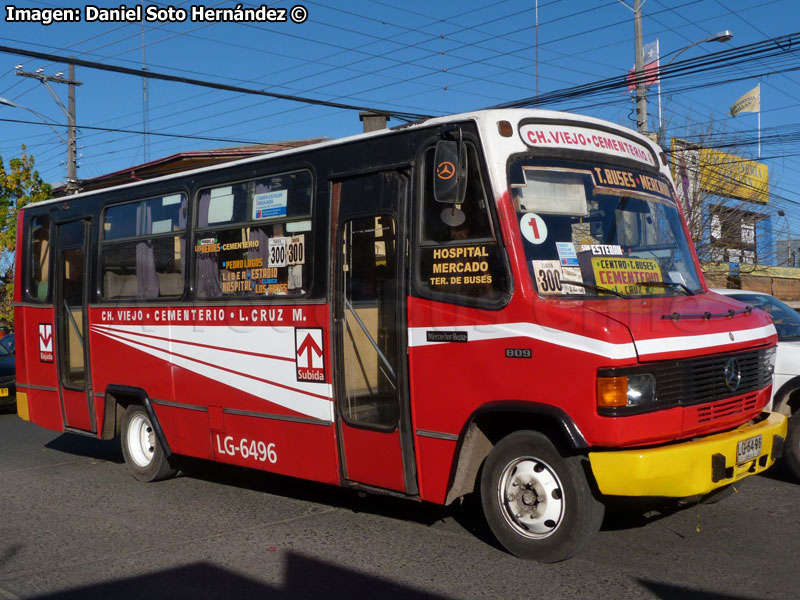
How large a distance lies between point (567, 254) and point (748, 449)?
1.77m

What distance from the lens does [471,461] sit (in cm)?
579

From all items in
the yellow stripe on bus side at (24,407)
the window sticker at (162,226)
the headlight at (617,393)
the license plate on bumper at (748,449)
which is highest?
the window sticker at (162,226)

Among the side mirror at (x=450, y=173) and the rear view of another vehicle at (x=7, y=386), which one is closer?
the side mirror at (x=450, y=173)

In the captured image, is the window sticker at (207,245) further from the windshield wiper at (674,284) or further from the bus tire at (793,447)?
the bus tire at (793,447)

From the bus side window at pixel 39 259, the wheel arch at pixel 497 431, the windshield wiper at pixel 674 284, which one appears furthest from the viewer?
the bus side window at pixel 39 259

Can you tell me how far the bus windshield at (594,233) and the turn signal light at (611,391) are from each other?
2.37 feet

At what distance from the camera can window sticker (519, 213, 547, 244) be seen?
554 centimetres

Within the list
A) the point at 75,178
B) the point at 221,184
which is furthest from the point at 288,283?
the point at 75,178

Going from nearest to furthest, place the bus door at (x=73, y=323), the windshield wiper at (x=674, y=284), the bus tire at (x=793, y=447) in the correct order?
the windshield wiper at (x=674, y=284), the bus tire at (x=793, y=447), the bus door at (x=73, y=323)

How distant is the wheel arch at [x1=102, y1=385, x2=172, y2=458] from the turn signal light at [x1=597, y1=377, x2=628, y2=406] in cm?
513

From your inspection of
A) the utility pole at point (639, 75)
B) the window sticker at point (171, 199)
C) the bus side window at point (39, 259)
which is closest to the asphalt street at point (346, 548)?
the bus side window at point (39, 259)

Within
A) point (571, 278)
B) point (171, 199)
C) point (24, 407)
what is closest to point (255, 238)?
point (171, 199)

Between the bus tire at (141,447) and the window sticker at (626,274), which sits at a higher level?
the window sticker at (626,274)

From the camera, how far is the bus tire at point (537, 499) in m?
5.28
